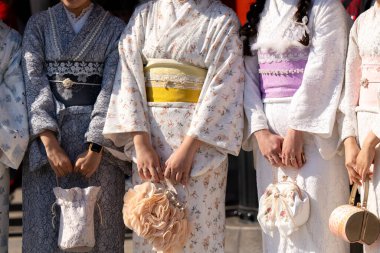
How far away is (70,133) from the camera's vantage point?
4.39 metres

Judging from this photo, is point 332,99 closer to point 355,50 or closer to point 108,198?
point 355,50

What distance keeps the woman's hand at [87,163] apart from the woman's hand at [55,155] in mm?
48

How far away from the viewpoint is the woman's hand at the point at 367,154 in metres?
3.78

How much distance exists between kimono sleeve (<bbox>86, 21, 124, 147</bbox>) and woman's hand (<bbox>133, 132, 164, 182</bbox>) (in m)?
0.23

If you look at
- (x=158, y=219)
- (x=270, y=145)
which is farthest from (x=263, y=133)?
(x=158, y=219)

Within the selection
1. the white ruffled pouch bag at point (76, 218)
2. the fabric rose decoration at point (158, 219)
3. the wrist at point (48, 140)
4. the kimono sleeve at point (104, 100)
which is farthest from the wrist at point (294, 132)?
the wrist at point (48, 140)

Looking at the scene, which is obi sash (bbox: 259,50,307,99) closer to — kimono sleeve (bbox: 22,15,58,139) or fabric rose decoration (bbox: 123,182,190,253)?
fabric rose decoration (bbox: 123,182,190,253)

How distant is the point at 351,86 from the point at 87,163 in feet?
4.60

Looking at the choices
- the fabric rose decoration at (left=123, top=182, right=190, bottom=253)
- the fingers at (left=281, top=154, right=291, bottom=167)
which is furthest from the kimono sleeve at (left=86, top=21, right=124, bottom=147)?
the fingers at (left=281, top=154, right=291, bottom=167)

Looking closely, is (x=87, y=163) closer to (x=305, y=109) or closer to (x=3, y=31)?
(x=3, y=31)

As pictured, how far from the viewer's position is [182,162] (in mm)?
4102

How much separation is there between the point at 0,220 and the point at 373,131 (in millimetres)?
2045

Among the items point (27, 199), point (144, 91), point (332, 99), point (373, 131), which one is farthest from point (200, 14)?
point (27, 199)

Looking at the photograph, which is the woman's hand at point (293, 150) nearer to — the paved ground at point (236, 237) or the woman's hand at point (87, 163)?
the woman's hand at point (87, 163)
